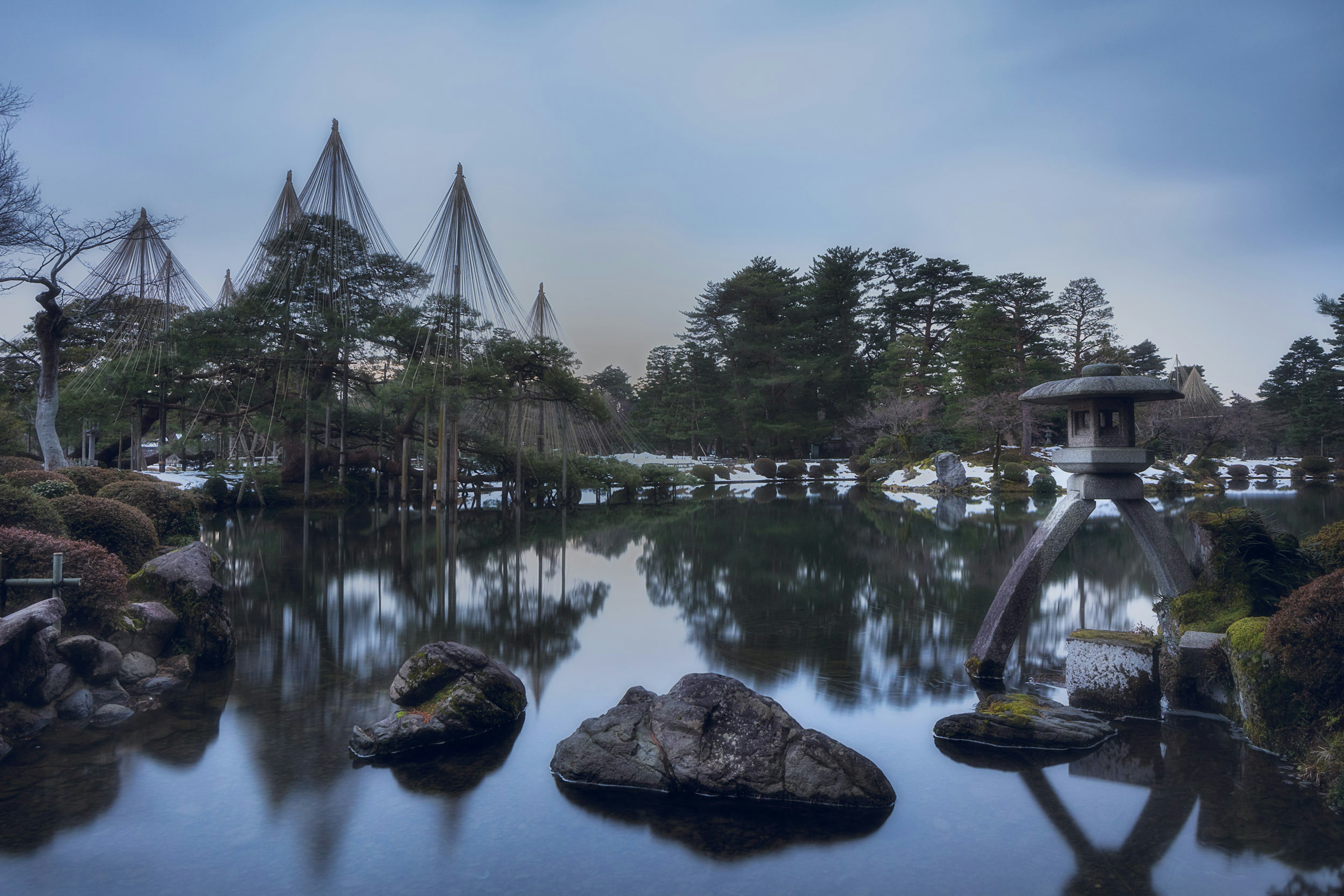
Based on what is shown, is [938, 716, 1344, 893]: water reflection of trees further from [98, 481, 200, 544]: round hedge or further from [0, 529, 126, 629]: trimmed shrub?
[98, 481, 200, 544]: round hedge

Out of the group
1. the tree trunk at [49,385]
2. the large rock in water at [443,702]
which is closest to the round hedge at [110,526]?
the large rock in water at [443,702]

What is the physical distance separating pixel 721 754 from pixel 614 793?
69 centimetres

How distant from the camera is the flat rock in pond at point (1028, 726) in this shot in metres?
5.15

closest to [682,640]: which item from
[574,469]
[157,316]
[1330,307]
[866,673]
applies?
[866,673]

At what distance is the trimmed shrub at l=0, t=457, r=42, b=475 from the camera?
13180mm

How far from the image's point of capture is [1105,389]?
5961mm

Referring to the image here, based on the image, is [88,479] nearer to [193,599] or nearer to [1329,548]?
[193,599]

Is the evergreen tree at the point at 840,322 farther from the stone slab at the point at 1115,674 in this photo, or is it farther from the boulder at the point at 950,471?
the stone slab at the point at 1115,674

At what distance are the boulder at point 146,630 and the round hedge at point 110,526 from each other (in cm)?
162

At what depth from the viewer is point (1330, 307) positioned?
33.3 m

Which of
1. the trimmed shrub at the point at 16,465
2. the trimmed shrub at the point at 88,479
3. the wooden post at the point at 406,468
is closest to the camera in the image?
the trimmed shrub at the point at 88,479

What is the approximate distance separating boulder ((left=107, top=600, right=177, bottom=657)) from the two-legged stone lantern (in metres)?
7.39

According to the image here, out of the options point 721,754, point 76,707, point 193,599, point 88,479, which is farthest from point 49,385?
point 721,754

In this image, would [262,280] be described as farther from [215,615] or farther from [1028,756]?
[1028,756]
